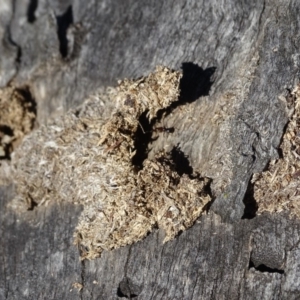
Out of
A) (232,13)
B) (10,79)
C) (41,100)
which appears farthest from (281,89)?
(10,79)

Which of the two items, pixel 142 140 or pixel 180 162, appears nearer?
pixel 180 162

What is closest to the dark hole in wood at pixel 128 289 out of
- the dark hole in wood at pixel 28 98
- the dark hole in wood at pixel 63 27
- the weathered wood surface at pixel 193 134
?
the weathered wood surface at pixel 193 134

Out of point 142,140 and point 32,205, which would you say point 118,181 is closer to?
point 142,140

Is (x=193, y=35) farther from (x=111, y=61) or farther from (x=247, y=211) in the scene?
(x=247, y=211)

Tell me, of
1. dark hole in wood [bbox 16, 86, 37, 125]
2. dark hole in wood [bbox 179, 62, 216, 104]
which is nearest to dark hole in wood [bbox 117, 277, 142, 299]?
dark hole in wood [bbox 179, 62, 216, 104]

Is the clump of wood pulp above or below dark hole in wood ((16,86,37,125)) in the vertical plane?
below

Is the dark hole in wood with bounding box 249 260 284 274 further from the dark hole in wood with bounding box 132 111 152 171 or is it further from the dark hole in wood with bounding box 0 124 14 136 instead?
the dark hole in wood with bounding box 0 124 14 136

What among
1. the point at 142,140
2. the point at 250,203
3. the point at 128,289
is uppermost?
the point at 142,140

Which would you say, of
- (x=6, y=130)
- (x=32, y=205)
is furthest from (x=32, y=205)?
(x=6, y=130)
